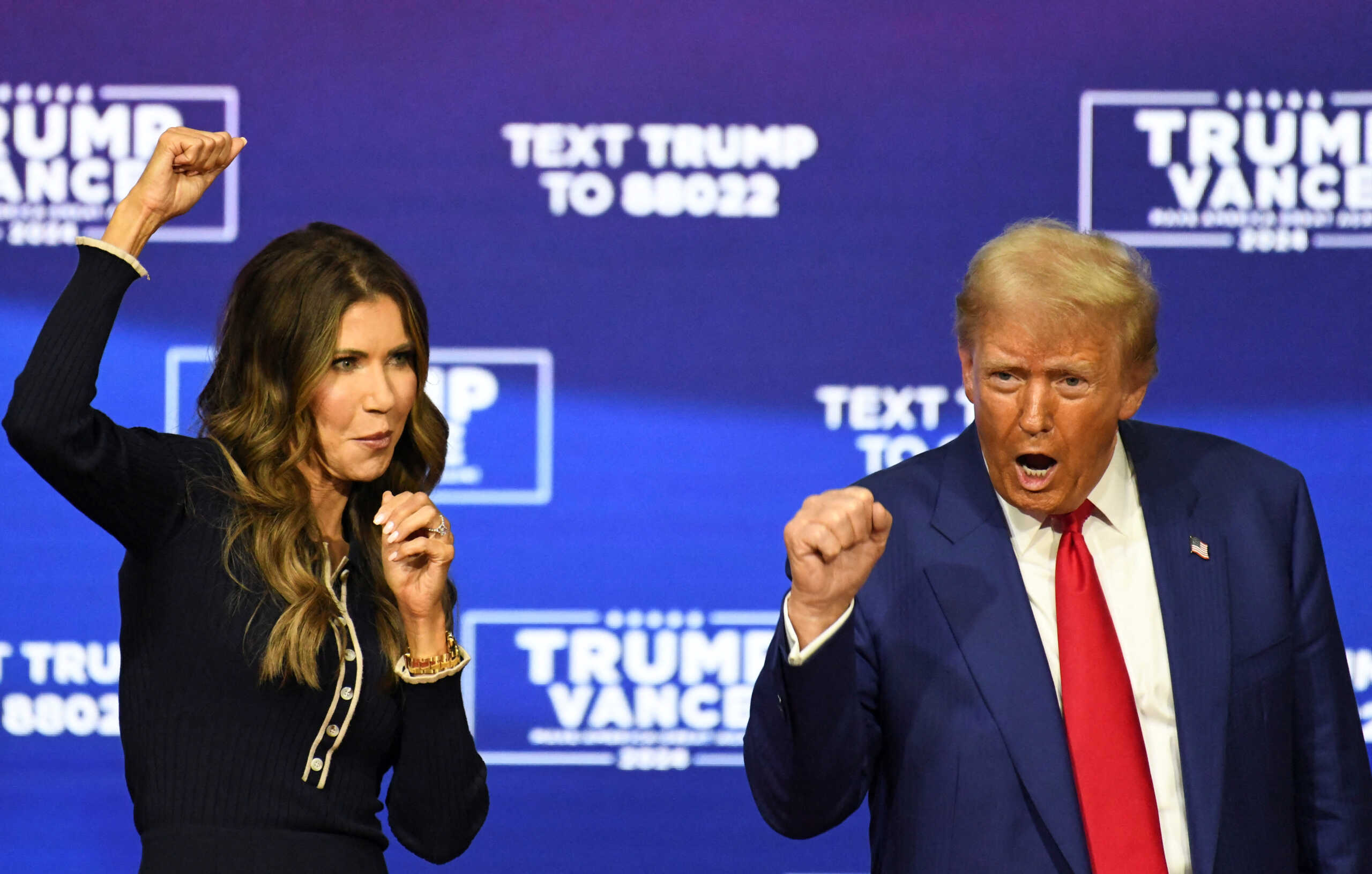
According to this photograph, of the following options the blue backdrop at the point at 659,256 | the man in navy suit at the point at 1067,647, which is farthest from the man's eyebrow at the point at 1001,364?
the blue backdrop at the point at 659,256

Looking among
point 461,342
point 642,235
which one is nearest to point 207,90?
point 461,342

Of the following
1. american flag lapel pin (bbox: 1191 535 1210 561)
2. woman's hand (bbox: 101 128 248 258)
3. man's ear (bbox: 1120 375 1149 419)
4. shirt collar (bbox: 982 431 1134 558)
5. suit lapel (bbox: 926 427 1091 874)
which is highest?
woman's hand (bbox: 101 128 248 258)

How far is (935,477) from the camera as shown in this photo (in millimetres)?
1808

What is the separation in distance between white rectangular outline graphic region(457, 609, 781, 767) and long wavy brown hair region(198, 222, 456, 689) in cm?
112

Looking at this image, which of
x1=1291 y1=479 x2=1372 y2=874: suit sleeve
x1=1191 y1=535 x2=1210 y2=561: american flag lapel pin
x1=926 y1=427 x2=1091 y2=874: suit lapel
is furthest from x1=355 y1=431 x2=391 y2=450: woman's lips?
x1=1291 y1=479 x2=1372 y2=874: suit sleeve

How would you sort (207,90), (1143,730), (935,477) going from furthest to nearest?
(207,90) < (935,477) < (1143,730)

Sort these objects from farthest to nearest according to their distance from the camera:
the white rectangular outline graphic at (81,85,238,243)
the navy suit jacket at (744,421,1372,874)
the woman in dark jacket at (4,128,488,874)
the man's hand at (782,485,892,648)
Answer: the white rectangular outline graphic at (81,85,238,243) < the woman in dark jacket at (4,128,488,874) < the navy suit jacket at (744,421,1372,874) < the man's hand at (782,485,892,648)

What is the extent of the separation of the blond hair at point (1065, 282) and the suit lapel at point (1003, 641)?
21 cm

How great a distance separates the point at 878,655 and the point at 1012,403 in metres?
0.34

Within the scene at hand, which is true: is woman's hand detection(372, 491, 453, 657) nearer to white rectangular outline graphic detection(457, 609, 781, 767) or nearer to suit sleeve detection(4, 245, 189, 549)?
suit sleeve detection(4, 245, 189, 549)

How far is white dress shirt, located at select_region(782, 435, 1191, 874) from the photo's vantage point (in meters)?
1.66

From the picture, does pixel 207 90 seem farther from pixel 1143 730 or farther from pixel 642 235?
pixel 1143 730

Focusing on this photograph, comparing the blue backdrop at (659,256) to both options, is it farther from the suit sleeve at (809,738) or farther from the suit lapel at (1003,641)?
the suit sleeve at (809,738)

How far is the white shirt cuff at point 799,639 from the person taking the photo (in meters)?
1.52
